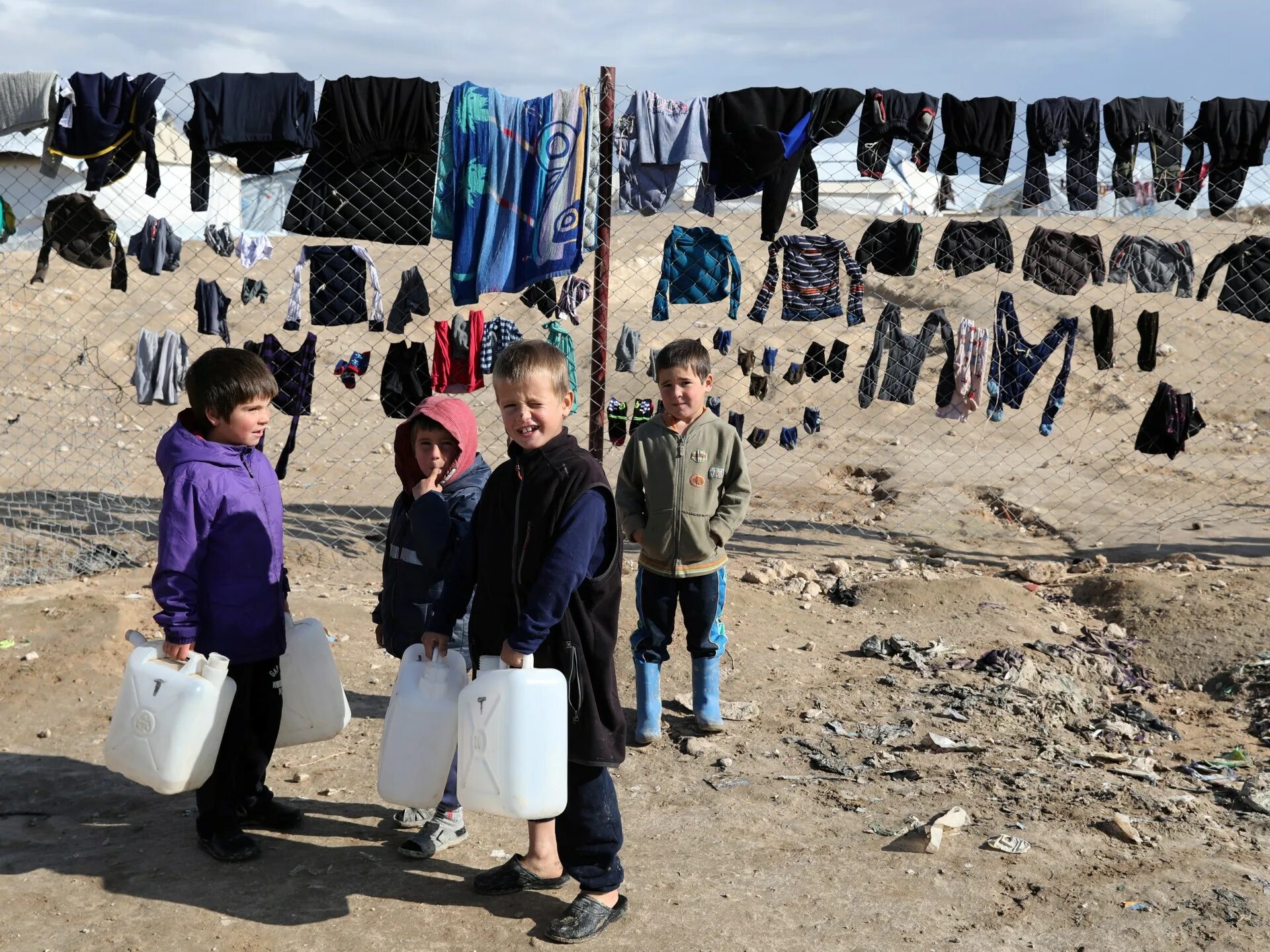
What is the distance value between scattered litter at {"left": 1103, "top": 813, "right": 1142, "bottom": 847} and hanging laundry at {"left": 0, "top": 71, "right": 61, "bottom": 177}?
6.18 m

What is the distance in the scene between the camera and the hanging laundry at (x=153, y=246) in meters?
6.54

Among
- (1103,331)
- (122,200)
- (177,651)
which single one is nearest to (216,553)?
(177,651)

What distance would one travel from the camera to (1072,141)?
6.56m

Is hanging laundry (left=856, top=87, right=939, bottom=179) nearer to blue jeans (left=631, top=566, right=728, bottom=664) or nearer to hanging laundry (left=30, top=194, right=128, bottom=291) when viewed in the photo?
blue jeans (left=631, top=566, right=728, bottom=664)

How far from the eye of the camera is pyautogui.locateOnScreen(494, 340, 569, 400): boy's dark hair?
113 inches

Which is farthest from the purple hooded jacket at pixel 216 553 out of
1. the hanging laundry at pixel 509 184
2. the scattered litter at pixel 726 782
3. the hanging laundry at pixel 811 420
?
the hanging laundry at pixel 811 420

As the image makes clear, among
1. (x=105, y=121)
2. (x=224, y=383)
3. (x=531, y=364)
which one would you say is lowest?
(x=224, y=383)

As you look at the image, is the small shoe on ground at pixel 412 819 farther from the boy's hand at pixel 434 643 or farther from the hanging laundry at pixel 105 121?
the hanging laundry at pixel 105 121

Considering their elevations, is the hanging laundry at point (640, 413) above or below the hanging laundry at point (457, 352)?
below

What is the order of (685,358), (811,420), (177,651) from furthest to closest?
(811,420)
(685,358)
(177,651)

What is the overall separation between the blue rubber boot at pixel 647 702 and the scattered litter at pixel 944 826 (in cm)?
125

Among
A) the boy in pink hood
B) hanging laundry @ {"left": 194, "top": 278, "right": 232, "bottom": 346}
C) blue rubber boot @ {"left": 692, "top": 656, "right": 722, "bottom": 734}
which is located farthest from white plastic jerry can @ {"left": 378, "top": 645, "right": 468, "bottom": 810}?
hanging laundry @ {"left": 194, "top": 278, "right": 232, "bottom": 346}

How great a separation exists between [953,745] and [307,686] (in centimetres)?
261

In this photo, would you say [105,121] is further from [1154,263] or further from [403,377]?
[1154,263]
